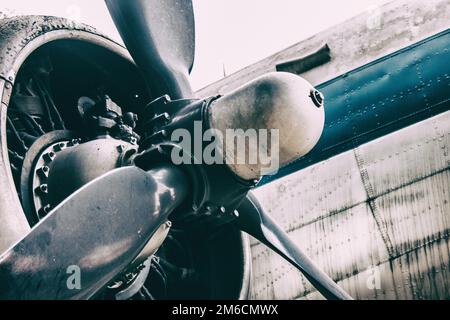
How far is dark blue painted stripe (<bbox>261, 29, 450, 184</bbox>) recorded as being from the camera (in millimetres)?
4219

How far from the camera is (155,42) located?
312 cm

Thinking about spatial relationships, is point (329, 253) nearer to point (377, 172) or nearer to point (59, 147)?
point (377, 172)

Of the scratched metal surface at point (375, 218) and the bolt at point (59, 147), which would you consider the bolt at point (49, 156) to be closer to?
the bolt at point (59, 147)

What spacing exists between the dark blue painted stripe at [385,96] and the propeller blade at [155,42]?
174 cm

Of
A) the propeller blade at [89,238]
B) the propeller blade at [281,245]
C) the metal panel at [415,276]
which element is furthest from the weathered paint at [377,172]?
the propeller blade at [89,238]

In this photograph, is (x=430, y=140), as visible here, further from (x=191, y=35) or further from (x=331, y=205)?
(x=191, y=35)

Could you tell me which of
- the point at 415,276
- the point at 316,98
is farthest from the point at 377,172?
the point at 316,98

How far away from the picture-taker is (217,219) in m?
2.70

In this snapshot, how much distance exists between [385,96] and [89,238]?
3109 millimetres

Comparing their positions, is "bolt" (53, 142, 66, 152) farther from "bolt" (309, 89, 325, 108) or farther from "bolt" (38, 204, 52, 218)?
"bolt" (309, 89, 325, 108)

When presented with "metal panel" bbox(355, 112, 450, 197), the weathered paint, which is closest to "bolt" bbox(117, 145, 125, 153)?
the weathered paint

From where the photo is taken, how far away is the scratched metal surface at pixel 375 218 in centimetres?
368

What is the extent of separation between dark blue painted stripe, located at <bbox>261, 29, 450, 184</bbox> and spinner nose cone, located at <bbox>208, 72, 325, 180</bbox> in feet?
6.79
